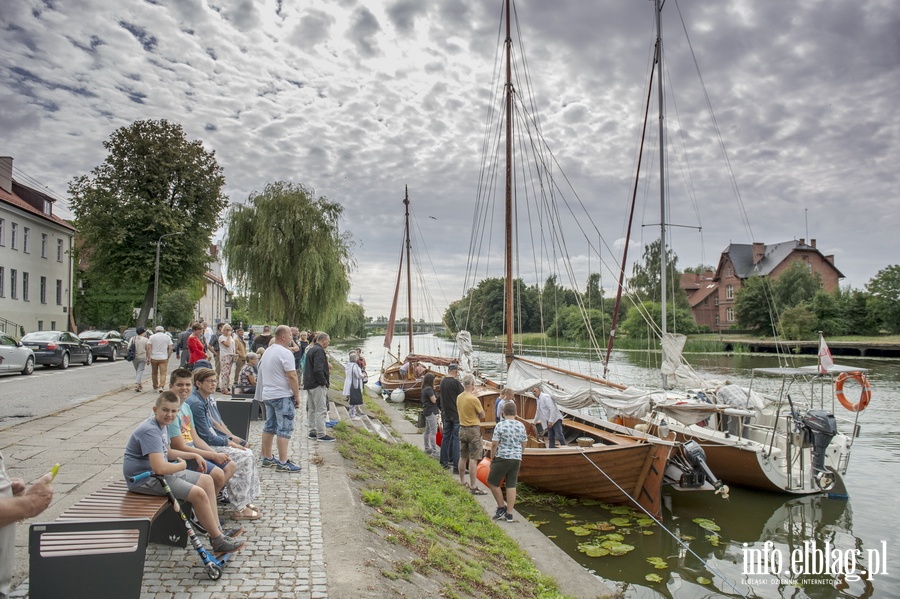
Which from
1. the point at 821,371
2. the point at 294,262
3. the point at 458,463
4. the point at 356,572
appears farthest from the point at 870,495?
the point at 294,262

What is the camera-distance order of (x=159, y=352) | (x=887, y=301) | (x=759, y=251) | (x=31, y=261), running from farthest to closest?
(x=759, y=251) → (x=887, y=301) → (x=31, y=261) → (x=159, y=352)

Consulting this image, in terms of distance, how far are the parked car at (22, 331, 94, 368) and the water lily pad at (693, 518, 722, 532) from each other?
71.6ft

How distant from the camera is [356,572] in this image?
4.82m

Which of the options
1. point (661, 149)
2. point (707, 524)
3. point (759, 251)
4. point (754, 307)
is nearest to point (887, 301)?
point (754, 307)

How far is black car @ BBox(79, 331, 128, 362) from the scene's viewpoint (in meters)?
27.8

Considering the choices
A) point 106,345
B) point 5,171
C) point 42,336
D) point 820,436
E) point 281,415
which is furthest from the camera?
point 5,171

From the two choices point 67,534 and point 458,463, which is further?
point 458,463

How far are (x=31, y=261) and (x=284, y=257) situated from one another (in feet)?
63.0

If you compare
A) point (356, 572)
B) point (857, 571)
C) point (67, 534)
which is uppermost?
point (67, 534)

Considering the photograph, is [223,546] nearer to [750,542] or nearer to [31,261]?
[750,542]

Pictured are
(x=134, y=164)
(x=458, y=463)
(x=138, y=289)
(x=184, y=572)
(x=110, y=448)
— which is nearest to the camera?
(x=184, y=572)

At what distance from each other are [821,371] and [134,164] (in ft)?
115

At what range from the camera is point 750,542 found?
10.1 metres

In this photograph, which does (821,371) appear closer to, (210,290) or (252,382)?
(252,382)
